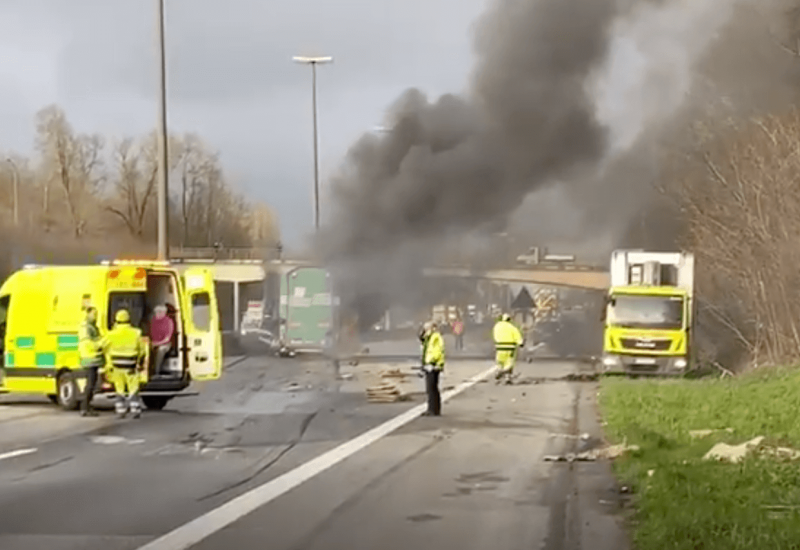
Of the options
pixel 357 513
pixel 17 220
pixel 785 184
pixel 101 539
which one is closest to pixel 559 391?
pixel 785 184

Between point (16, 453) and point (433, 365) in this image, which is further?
point (433, 365)

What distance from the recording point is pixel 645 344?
30.0 metres

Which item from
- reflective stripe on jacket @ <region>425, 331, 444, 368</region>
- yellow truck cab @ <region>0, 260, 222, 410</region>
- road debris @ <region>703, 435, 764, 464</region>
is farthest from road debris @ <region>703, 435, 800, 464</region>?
yellow truck cab @ <region>0, 260, 222, 410</region>

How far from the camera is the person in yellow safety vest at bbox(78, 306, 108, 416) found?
59.6 ft

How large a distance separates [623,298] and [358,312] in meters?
7.43

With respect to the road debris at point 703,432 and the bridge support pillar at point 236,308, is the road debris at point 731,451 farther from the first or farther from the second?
the bridge support pillar at point 236,308

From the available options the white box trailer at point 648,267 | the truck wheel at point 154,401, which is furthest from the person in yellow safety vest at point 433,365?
the white box trailer at point 648,267

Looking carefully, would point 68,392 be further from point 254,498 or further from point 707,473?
point 707,473

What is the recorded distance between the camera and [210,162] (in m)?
58.2

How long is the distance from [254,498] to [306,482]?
3.52 feet

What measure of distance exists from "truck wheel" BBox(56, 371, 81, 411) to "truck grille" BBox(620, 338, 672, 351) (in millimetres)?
14758

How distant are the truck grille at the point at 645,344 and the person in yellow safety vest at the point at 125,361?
48.1 ft

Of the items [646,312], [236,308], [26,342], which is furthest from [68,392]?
Result: [236,308]

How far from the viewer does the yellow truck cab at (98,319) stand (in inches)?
757
